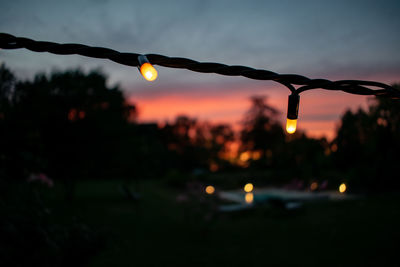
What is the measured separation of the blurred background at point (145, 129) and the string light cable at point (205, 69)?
0.41 meters

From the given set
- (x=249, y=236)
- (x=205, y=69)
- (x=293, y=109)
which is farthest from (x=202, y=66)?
(x=249, y=236)

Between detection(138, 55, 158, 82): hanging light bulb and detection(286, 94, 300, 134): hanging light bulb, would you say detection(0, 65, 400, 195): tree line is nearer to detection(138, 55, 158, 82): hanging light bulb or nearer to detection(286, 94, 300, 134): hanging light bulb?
detection(286, 94, 300, 134): hanging light bulb

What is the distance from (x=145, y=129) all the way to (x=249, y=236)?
10001 millimetres

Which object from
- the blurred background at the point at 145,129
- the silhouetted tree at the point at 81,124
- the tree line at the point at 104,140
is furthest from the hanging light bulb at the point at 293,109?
the silhouetted tree at the point at 81,124

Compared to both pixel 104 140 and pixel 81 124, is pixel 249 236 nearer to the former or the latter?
pixel 104 140

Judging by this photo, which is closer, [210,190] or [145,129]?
[210,190]

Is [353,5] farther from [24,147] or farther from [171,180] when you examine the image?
[171,180]

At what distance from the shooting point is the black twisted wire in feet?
4.25

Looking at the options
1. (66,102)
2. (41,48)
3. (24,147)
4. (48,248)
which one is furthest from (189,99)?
(41,48)

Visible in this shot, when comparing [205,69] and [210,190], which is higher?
[205,69]

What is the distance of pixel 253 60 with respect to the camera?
299 inches

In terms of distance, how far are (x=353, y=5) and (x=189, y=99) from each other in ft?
44.8

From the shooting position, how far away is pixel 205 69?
4.60 ft

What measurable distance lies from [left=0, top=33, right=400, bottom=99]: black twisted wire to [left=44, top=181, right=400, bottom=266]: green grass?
3.91 meters
